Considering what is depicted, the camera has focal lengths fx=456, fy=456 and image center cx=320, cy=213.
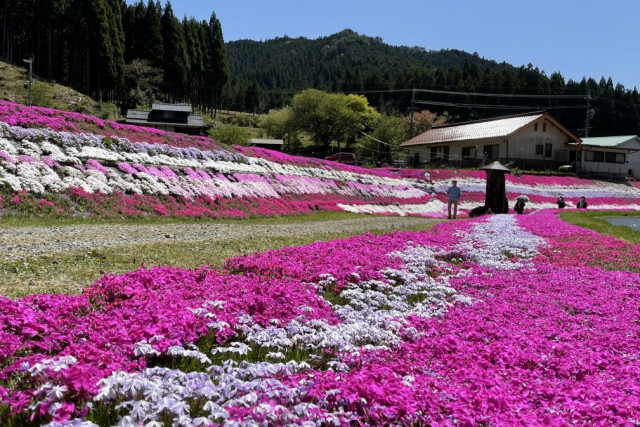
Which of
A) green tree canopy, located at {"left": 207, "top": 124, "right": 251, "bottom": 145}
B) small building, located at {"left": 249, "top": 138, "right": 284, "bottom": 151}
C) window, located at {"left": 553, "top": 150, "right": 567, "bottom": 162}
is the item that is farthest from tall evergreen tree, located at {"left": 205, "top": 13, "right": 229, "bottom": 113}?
window, located at {"left": 553, "top": 150, "right": 567, "bottom": 162}

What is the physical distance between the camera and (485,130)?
237 ft

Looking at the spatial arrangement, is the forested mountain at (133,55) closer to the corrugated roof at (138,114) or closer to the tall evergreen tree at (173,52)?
the tall evergreen tree at (173,52)

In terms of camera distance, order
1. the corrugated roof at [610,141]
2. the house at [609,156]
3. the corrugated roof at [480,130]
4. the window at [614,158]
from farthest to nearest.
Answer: the window at [614,158] → the corrugated roof at [610,141] → the house at [609,156] → the corrugated roof at [480,130]

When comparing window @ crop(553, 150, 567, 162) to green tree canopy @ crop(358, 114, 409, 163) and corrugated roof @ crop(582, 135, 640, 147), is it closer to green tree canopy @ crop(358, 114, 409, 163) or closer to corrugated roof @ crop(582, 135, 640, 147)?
corrugated roof @ crop(582, 135, 640, 147)

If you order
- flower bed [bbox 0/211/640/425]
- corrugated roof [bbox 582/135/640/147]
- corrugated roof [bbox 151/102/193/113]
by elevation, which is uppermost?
corrugated roof [bbox 151/102/193/113]

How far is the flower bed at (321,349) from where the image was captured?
3498 mm

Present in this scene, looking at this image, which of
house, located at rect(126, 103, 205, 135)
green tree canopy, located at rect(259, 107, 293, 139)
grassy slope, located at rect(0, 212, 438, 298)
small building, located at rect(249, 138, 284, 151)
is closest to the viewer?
grassy slope, located at rect(0, 212, 438, 298)

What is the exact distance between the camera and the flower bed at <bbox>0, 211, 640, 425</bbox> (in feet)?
11.5

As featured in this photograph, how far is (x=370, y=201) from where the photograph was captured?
36.0 metres

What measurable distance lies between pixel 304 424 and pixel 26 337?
10.5 feet

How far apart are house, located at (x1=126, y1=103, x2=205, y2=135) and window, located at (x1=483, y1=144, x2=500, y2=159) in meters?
47.8

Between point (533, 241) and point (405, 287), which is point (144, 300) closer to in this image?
point (405, 287)

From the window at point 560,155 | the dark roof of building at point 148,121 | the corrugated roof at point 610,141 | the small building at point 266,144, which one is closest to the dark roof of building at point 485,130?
the window at point 560,155

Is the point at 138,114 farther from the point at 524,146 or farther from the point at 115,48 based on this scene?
the point at 524,146
